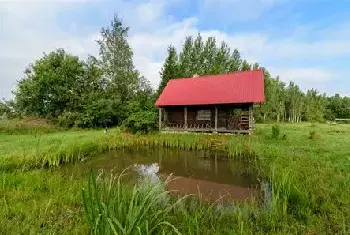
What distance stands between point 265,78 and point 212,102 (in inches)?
1060

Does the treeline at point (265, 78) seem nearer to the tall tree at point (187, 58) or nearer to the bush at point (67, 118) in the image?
the tall tree at point (187, 58)

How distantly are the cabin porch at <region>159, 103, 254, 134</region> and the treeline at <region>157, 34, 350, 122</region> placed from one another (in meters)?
7.41

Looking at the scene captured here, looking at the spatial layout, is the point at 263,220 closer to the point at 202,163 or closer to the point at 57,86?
the point at 202,163

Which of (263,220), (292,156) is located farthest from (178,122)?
(263,220)

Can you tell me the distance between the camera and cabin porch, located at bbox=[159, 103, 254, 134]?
760 inches

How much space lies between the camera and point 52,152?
973 centimetres

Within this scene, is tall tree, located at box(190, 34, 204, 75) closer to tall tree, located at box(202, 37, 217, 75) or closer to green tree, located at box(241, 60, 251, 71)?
tall tree, located at box(202, 37, 217, 75)

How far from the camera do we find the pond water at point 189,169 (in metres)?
7.14

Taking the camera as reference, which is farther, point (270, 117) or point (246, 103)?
point (270, 117)

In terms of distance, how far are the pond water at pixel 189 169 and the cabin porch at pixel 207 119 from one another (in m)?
5.82

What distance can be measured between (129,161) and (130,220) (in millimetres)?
8968

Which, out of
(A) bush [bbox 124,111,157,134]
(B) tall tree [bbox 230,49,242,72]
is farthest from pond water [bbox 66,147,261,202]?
(B) tall tree [bbox 230,49,242,72]

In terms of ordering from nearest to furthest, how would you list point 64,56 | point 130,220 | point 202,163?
1. point 130,220
2. point 202,163
3. point 64,56

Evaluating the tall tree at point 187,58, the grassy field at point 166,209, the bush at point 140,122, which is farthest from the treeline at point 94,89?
the grassy field at point 166,209
